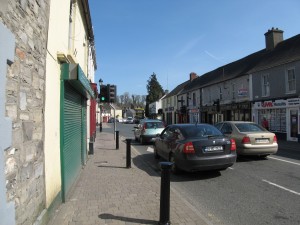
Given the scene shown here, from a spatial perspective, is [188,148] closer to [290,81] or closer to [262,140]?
[262,140]

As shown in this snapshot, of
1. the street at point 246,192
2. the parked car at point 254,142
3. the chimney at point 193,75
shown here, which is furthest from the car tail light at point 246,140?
the chimney at point 193,75

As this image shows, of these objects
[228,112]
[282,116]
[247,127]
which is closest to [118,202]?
[247,127]

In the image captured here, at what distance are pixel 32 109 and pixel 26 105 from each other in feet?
0.90

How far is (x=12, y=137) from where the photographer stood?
315 centimetres

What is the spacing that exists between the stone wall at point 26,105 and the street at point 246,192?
2.90 meters

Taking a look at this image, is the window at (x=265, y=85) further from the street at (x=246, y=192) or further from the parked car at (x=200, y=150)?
the parked car at (x=200, y=150)

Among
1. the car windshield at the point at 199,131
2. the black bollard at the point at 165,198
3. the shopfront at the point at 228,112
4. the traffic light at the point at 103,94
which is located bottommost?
the black bollard at the point at 165,198

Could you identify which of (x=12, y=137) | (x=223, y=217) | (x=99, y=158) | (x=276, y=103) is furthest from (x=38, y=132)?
(x=276, y=103)

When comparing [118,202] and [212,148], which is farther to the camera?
[212,148]

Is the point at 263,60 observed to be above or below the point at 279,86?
above

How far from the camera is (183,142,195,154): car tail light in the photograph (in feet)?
27.7

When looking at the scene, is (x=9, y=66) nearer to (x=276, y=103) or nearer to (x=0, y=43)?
(x=0, y=43)

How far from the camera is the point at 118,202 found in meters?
5.97

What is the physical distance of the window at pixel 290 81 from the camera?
2119 centimetres
